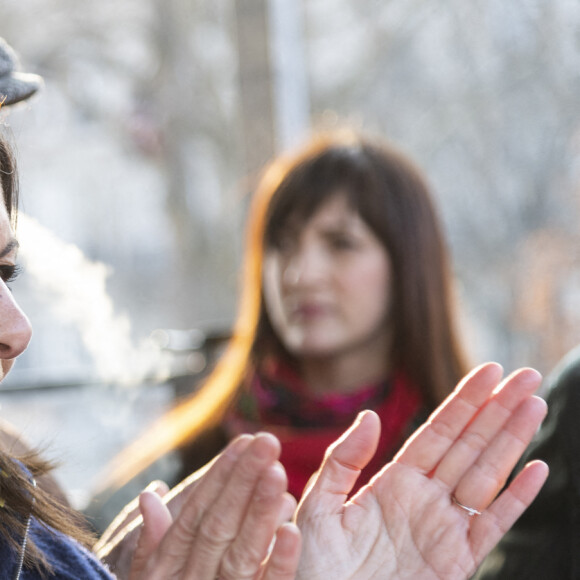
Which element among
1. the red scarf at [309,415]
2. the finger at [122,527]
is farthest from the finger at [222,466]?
the red scarf at [309,415]

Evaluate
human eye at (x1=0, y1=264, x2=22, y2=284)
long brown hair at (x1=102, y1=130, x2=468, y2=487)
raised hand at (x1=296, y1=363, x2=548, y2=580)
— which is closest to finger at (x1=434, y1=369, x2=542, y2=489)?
raised hand at (x1=296, y1=363, x2=548, y2=580)

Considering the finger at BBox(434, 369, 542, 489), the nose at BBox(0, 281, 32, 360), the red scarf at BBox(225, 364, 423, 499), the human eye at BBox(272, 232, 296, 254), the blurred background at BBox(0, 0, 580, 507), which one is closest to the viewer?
the nose at BBox(0, 281, 32, 360)

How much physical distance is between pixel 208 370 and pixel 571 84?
60.5 inches

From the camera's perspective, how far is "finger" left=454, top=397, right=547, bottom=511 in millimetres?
775

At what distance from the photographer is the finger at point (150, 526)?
2.55ft

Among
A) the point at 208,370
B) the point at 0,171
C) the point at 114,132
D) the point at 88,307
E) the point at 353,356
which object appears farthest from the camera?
the point at 114,132

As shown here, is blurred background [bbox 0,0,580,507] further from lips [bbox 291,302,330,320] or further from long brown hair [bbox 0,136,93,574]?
lips [bbox 291,302,330,320]

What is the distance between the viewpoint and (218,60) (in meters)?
4.07

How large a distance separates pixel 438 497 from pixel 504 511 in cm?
6

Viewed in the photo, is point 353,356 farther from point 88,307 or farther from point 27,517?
point 27,517

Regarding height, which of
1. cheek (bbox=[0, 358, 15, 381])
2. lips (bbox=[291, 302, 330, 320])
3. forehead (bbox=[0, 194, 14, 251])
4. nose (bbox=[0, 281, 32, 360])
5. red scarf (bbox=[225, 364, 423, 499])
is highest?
forehead (bbox=[0, 194, 14, 251])

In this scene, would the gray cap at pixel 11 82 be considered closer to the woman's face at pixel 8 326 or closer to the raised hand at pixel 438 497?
the woman's face at pixel 8 326

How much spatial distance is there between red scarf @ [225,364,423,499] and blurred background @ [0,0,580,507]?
30 centimetres

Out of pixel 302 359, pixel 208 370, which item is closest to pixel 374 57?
pixel 208 370
